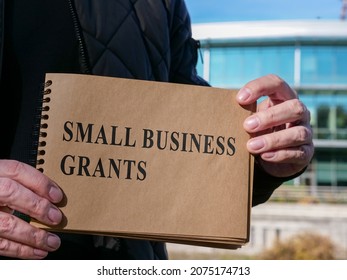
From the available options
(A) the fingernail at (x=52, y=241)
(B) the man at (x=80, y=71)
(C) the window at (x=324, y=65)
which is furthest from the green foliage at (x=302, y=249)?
(C) the window at (x=324, y=65)

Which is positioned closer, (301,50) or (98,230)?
(98,230)

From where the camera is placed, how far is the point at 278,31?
25.0 meters

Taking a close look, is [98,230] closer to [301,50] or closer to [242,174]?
[242,174]

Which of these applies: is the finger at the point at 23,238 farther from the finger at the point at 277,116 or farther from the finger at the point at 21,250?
the finger at the point at 277,116

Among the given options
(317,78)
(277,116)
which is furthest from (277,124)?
(317,78)

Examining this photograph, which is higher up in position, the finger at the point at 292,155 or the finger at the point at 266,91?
the finger at the point at 266,91

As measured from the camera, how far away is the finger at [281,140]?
3.97ft

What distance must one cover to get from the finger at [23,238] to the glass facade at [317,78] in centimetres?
2458

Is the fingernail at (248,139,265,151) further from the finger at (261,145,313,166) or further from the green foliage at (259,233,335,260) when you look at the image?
A: the green foliage at (259,233,335,260)

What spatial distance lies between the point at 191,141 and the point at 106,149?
0.17 metres

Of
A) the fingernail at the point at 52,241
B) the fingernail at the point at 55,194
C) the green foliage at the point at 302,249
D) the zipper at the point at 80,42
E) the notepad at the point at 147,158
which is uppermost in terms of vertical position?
the green foliage at the point at 302,249

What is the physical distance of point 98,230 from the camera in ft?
3.81

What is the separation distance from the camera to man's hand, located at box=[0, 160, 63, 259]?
1.07 meters
